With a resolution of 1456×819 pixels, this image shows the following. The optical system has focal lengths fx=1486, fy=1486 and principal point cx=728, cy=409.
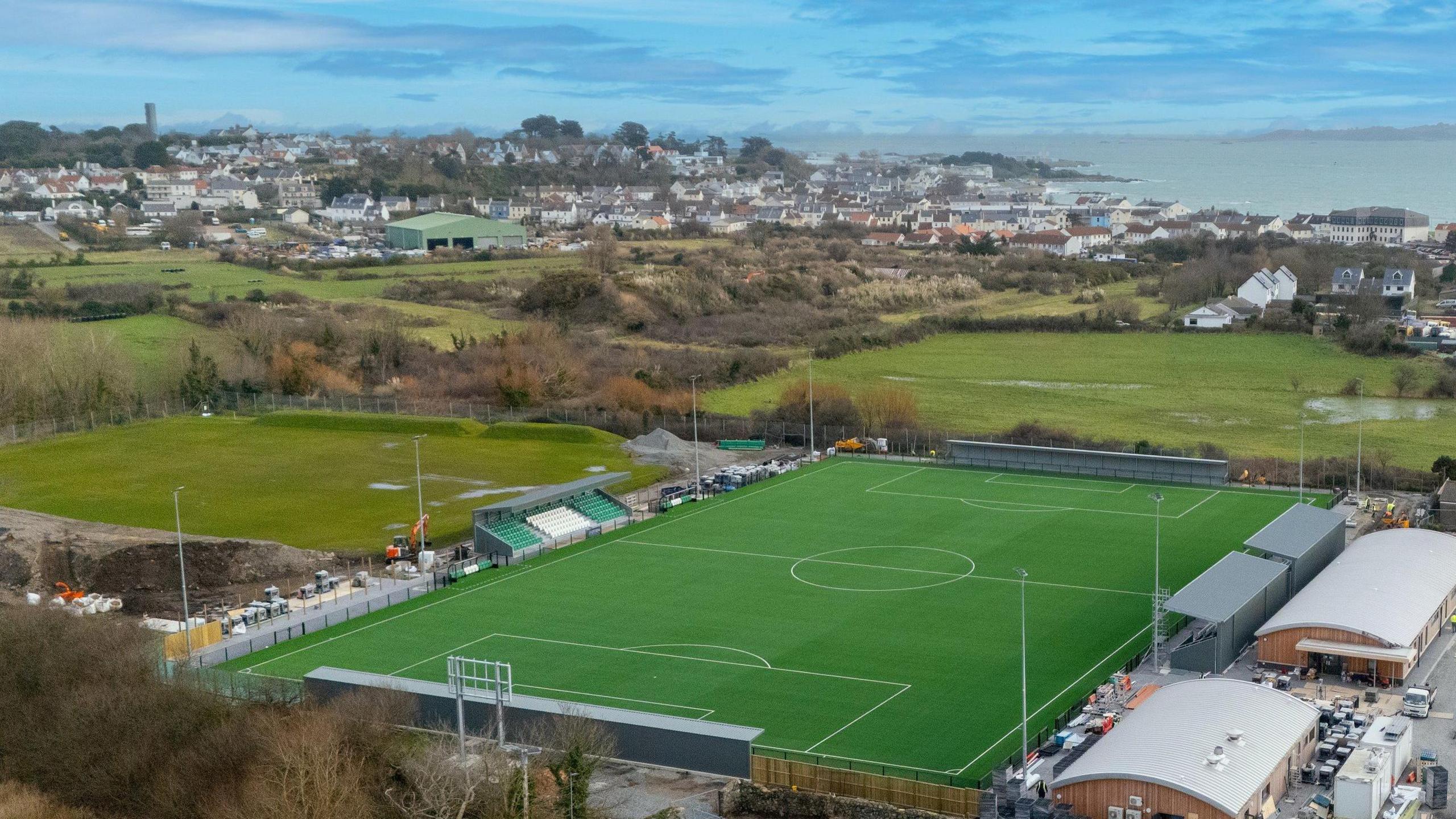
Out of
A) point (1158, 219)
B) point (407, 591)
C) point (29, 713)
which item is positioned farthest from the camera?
point (1158, 219)

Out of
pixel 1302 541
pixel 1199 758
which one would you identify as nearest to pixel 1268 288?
pixel 1302 541

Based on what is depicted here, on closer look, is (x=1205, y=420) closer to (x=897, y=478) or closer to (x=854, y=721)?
(x=897, y=478)

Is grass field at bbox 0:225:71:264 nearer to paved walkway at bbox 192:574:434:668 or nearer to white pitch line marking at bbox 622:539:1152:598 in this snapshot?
paved walkway at bbox 192:574:434:668

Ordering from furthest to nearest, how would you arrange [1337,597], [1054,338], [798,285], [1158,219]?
[1158,219] < [798,285] < [1054,338] < [1337,597]

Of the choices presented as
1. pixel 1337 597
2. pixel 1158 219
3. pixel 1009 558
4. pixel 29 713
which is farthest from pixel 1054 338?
pixel 1158 219

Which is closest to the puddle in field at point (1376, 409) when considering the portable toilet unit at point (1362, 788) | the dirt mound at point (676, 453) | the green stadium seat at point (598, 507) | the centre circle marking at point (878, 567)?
the dirt mound at point (676, 453)

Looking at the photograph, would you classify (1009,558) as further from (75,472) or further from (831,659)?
(75,472)

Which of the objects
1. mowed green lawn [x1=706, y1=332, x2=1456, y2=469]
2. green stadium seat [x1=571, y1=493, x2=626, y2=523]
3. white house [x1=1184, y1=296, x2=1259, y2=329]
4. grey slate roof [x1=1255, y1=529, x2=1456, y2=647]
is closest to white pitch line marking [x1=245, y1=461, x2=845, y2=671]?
green stadium seat [x1=571, y1=493, x2=626, y2=523]
